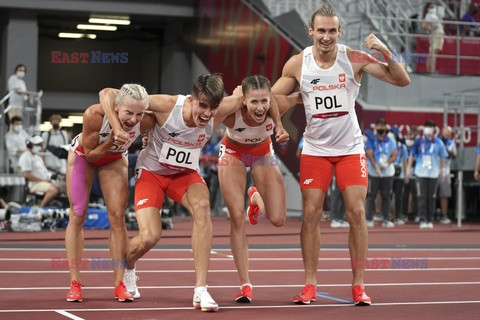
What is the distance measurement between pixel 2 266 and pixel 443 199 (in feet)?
38.1

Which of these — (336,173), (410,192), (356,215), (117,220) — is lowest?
(410,192)

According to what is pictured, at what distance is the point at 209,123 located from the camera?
7492mm

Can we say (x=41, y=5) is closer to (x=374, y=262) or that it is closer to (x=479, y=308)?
(x=374, y=262)

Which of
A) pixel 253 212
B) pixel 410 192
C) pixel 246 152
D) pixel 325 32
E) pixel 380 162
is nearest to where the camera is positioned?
pixel 325 32

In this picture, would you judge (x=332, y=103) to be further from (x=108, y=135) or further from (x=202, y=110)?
(x=108, y=135)

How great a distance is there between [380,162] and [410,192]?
118 inches

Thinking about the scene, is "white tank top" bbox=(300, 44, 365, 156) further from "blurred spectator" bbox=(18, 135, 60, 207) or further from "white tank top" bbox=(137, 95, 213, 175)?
"blurred spectator" bbox=(18, 135, 60, 207)

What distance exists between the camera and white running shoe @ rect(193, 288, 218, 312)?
7.10m

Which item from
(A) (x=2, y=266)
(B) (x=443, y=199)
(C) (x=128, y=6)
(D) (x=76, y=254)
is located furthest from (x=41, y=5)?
(D) (x=76, y=254)

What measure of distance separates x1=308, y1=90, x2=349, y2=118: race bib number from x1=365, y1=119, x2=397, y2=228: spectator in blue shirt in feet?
33.5

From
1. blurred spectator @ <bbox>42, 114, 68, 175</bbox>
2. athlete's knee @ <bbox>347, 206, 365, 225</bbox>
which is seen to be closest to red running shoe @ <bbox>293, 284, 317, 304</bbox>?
athlete's knee @ <bbox>347, 206, 365, 225</bbox>

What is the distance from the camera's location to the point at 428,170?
59.7 ft

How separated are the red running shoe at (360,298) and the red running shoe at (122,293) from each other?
1800 millimetres

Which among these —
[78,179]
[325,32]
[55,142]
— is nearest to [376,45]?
[325,32]
